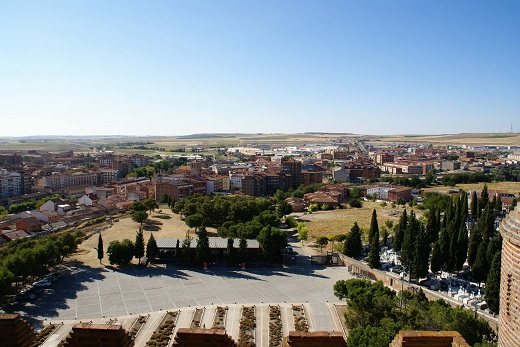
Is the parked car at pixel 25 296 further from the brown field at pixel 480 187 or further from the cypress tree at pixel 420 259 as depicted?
the brown field at pixel 480 187

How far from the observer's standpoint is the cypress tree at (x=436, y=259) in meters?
23.8

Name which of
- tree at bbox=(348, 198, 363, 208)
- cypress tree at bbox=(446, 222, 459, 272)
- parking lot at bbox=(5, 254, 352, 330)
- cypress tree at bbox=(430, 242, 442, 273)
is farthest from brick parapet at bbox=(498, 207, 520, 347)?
tree at bbox=(348, 198, 363, 208)

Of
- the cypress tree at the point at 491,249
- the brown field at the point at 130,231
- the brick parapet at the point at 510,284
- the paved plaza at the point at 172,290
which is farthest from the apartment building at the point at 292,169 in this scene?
the brick parapet at the point at 510,284

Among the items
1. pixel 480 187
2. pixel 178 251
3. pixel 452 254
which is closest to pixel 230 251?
pixel 178 251

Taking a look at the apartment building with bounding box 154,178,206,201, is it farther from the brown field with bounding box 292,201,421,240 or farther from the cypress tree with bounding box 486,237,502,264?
the cypress tree with bounding box 486,237,502,264

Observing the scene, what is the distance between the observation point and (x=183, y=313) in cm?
1994

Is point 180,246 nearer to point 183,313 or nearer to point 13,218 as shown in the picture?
point 183,313

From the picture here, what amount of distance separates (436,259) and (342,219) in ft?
64.0

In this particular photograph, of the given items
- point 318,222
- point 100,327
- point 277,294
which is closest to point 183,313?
point 277,294

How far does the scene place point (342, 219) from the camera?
Result: 4350 centimetres

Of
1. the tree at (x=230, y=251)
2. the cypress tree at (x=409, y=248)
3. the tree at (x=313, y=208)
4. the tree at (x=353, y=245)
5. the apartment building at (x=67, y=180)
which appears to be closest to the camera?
the cypress tree at (x=409, y=248)

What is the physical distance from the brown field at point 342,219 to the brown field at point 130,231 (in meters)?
9.82

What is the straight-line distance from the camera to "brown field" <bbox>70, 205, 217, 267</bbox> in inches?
1149

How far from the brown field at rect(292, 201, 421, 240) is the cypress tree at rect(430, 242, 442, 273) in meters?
12.2
